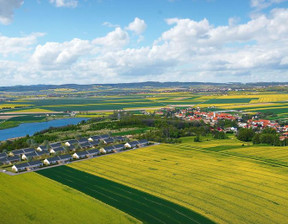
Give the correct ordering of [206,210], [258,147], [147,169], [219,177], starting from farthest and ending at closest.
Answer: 1. [258,147]
2. [147,169]
3. [219,177]
4. [206,210]

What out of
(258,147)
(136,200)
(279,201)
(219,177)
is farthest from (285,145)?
(136,200)

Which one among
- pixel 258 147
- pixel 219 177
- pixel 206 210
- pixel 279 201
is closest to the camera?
pixel 206 210

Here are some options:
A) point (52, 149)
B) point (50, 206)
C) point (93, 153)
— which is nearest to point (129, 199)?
point (50, 206)

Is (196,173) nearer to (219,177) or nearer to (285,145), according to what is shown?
(219,177)

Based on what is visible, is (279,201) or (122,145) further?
(122,145)

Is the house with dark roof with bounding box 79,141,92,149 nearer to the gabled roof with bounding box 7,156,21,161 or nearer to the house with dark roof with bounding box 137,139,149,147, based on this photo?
the house with dark roof with bounding box 137,139,149,147

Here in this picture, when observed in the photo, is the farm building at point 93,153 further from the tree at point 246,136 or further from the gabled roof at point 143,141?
the tree at point 246,136
